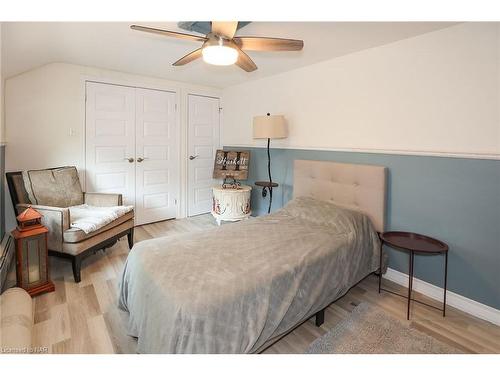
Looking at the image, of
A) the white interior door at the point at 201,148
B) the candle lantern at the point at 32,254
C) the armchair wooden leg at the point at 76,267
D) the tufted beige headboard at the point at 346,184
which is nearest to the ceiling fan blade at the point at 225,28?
→ the tufted beige headboard at the point at 346,184

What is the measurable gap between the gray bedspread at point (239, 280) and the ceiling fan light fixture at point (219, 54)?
4.14 ft

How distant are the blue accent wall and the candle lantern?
2.96m

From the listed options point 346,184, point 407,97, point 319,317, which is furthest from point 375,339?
point 407,97

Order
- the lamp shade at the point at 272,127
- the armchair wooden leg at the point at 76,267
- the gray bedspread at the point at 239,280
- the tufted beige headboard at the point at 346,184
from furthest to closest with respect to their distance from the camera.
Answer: the lamp shade at the point at 272,127
the tufted beige headboard at the point at 346,184
the armchair wooden leg at the point at 76,267
the gray bedspread at the point at 239,280

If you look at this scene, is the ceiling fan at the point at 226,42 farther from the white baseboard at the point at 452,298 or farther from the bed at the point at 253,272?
the white baseboard at the point at 452,298

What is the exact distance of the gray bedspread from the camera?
1277mm

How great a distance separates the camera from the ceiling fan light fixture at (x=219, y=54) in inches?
66.1

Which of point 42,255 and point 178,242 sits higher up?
point 178,242

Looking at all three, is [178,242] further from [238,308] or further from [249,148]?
[249,148]

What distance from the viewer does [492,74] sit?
1.88m

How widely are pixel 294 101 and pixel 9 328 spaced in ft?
10.7

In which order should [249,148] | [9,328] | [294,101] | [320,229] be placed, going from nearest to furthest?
[9,328] → [320,229] → [294,101] → [249,148]

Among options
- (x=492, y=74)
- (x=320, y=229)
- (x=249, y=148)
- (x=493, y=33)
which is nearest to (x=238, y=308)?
(x=320, y=229)
